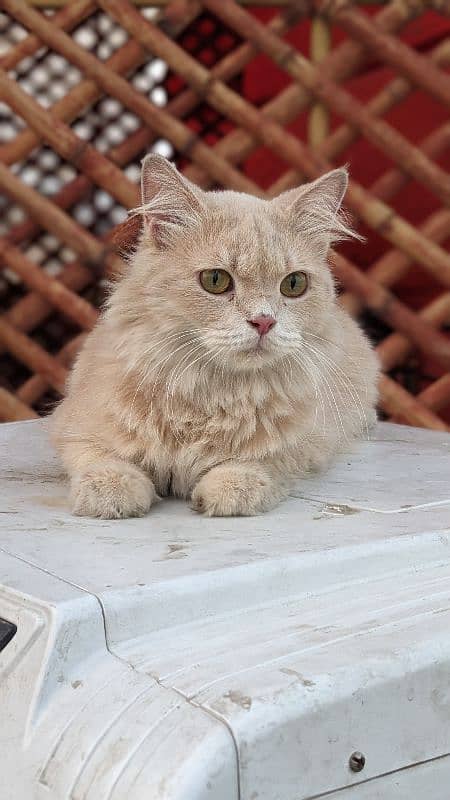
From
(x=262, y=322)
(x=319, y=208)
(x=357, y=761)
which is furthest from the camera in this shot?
(x=319, y=208)

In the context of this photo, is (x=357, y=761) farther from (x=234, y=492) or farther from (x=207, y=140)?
(x=207, y=140)

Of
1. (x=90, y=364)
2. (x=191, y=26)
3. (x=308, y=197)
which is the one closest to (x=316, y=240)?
(x=308, y=197)

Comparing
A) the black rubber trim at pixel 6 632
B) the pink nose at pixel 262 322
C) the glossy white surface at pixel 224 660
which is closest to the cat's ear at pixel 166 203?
the pink nose at pixel 262 322

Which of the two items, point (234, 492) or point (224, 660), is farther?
point (234, 492)

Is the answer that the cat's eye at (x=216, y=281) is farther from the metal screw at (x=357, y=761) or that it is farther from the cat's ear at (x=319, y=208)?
the metal screw at (x=357, y=761)

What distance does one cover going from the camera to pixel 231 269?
0.86 metres

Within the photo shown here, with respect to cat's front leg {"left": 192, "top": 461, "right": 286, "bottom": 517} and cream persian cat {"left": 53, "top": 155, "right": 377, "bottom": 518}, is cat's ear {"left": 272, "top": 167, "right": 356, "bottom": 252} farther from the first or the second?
cat's front leg {"left": 192, "top": 461, "right": 286, "bottom": 517}

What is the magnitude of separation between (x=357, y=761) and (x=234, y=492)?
1.05 feet

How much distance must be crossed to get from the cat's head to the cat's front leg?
93 millimetres

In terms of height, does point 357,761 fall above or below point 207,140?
below

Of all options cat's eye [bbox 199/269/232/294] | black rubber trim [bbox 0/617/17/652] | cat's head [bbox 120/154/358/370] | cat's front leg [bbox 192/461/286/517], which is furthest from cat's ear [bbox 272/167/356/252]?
black rubber trim [bbox 0/617/17/652]

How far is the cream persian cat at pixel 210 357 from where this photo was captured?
2.80ft

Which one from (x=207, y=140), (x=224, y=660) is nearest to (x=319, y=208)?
(x=224, y=660)

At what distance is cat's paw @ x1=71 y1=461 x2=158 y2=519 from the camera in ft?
2.73
